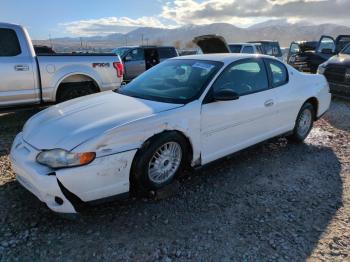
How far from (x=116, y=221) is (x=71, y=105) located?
1548 millimetres

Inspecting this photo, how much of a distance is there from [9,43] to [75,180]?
4.44 meters

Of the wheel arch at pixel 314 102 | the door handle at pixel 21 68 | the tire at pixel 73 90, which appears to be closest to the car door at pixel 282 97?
the wheel arch at pixel 314 102

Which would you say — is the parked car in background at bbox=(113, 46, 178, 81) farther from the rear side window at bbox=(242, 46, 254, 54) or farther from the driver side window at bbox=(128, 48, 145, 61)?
the rear side window at bbox=(242, 46, 254, 54)

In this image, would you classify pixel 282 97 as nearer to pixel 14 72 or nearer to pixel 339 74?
pixel 14 72

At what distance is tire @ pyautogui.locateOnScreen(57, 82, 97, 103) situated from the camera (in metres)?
6.79

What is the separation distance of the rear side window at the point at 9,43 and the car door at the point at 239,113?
165 inches

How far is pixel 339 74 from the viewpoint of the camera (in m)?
9.15

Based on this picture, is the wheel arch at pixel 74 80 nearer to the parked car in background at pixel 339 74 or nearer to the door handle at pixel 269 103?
the door handle at pixel 269 103

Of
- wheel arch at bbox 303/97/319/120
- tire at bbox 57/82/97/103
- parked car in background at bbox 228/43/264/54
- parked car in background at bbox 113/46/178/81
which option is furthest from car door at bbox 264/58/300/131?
parked car in background at bbox 228/43/264/54

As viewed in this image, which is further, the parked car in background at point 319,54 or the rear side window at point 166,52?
the rear side window at point 166,52

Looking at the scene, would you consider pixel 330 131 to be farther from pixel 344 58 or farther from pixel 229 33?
pixel 229 33

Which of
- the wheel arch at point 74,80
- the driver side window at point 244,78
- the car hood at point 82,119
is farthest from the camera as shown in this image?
the wheel arch at point 74,80

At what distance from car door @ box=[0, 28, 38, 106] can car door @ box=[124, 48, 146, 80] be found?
726cm

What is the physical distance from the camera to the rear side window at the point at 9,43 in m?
6.18
